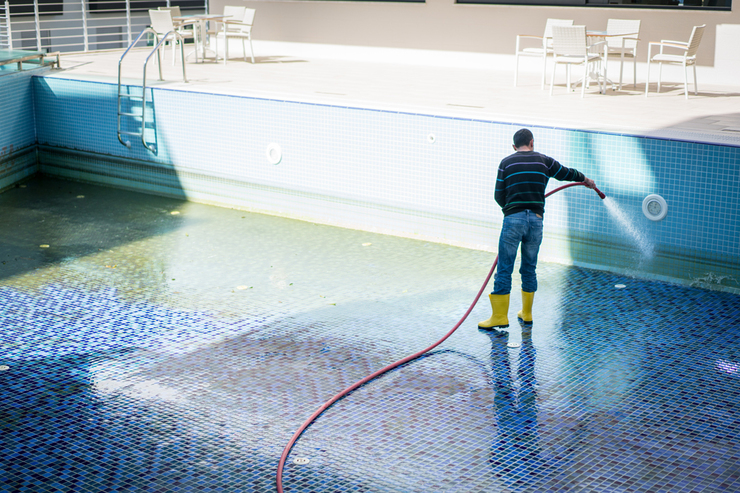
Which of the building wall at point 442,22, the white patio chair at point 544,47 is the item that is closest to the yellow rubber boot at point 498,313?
the white patio chair at point 544,47

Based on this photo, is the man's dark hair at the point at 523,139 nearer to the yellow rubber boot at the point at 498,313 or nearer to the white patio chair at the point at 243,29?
the yellow rubber boot at the point at 498,313

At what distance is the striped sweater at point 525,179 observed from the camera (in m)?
5.09

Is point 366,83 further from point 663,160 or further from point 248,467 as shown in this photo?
point 248,467

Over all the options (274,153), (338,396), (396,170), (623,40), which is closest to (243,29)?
(274,153)

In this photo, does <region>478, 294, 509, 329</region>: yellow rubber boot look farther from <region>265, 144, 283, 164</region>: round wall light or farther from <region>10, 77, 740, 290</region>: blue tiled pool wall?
<region>265, 144, 283, 164</region>: round wall light

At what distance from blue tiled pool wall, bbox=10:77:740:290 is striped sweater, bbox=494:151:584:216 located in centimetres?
155

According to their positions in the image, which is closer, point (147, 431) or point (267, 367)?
point (147, 431)

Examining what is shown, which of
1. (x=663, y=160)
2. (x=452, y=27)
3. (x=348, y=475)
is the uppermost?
(x=452, y=27)

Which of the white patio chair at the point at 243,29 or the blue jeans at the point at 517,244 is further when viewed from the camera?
the white patio chair at the point at 243,29

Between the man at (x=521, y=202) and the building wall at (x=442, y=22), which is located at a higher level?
the building wall at (x=442, y=22)

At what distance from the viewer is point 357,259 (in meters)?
6.90

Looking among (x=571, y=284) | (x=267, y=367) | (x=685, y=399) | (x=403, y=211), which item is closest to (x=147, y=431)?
(x=267, y=367)

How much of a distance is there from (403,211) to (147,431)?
4148mm

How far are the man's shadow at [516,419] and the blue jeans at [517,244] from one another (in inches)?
14.3
